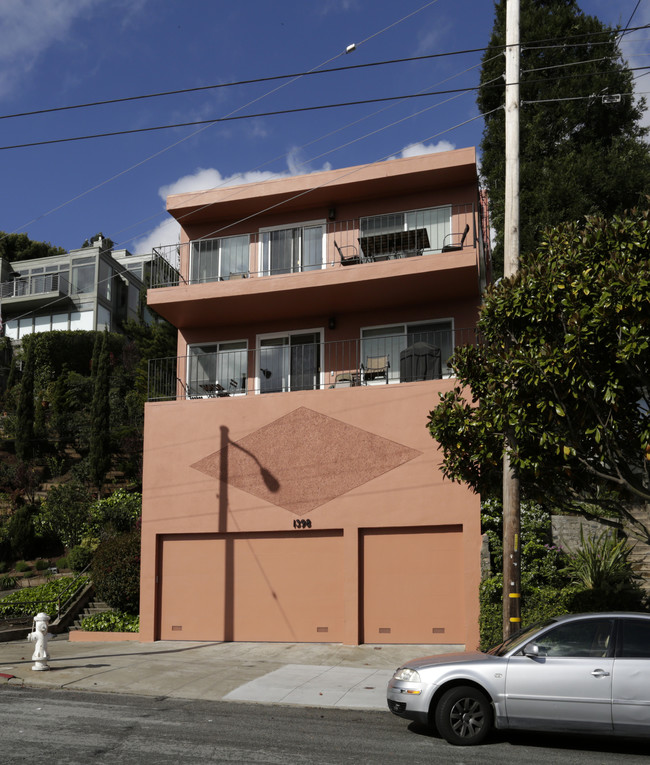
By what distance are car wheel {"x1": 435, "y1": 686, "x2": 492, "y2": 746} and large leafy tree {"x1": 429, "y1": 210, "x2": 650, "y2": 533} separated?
3252mm

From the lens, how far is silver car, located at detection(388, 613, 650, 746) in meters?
8.10

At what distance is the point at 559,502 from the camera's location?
11648 millimetres

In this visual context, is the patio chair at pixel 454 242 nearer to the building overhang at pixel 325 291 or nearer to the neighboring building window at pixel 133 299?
the building overhang at pixel 325 291

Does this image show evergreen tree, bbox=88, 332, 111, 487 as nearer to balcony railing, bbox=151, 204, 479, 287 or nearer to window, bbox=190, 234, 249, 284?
balcony railing, bbox=151, 204, 479, 287

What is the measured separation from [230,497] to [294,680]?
5487 millimetres

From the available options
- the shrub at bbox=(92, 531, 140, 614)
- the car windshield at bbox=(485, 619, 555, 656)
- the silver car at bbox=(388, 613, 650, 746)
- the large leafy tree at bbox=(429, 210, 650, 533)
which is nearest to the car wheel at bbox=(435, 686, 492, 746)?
the silver car at bbox=(388, 613, 650, 746)

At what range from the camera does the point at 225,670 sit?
1361 cm

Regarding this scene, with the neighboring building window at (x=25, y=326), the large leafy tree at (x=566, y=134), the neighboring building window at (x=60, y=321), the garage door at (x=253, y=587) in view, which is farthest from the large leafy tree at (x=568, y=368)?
the neighboring building window at (x=25, y=326)

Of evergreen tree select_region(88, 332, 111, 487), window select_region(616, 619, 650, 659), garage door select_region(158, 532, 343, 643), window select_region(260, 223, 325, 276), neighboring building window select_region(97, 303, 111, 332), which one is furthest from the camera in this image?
neighboring building window select_region(97, 303, 111, 332)

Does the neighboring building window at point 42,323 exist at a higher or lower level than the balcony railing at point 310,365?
higher

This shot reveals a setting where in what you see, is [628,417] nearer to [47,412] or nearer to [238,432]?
[238,432]

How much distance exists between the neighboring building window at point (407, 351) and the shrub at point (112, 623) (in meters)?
7.94

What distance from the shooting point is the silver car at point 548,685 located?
8.10m

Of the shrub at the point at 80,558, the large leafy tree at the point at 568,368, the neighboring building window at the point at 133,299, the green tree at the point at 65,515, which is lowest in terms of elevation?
the shrub at the point at 80,558
